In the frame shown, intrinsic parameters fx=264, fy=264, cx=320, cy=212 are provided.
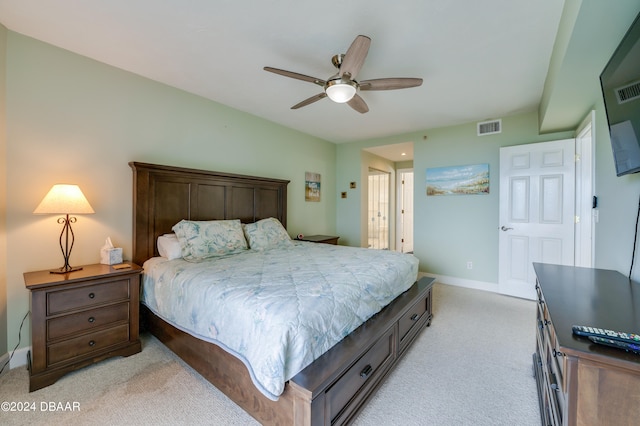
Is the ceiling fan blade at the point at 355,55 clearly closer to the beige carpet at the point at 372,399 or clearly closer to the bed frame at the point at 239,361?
the bed frame at the point at 239,361

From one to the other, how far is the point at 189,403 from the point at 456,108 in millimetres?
4183

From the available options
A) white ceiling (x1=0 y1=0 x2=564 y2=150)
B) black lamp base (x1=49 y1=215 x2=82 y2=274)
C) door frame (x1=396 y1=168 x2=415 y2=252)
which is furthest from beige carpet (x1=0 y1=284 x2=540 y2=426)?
door frame (x1=396 y1=168 x2=415 y2=252)

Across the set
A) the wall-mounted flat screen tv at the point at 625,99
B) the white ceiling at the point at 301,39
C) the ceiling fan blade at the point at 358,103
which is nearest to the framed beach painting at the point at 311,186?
the white ceiling at the point at 301,39

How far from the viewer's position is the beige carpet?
1.59 meters

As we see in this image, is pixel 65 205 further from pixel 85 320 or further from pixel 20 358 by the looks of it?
pixel 20 358

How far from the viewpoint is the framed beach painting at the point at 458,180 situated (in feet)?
13.2

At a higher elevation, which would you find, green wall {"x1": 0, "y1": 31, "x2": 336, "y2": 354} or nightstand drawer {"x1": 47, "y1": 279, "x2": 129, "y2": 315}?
green wall {"x1": 0, "y1": 31, "x2": 336, "y2": 354}

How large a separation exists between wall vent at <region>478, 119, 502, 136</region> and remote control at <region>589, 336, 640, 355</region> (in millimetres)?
3923

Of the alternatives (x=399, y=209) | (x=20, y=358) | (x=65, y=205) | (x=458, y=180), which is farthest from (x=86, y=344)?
(x=399, y=209)

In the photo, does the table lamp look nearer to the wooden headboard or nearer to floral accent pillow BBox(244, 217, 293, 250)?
the wooden headboard

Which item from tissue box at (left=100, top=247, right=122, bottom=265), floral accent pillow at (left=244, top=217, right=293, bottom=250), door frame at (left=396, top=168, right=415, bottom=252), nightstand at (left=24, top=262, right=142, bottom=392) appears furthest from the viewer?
door frame at (left=396, top=168, right=415, bottom=252)

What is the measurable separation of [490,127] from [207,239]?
166 inches

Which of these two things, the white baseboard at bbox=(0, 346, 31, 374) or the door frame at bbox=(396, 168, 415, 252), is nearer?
the white baseboard at bbox=(0, 346, 31, 374)

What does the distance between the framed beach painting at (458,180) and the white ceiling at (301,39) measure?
1.14 meters
